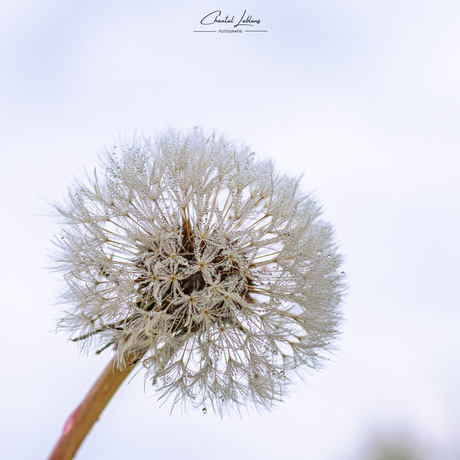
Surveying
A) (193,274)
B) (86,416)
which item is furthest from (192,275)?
(86,416)

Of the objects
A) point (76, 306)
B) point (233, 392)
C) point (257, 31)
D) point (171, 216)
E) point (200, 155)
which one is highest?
point (257, 31)

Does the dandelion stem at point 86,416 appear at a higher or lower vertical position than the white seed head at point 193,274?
lower

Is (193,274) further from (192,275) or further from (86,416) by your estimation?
(86,416)

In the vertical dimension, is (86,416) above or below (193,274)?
below

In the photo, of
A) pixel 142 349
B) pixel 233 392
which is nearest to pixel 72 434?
pixel 142 349

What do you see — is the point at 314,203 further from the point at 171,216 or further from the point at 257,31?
the point at 257,31
